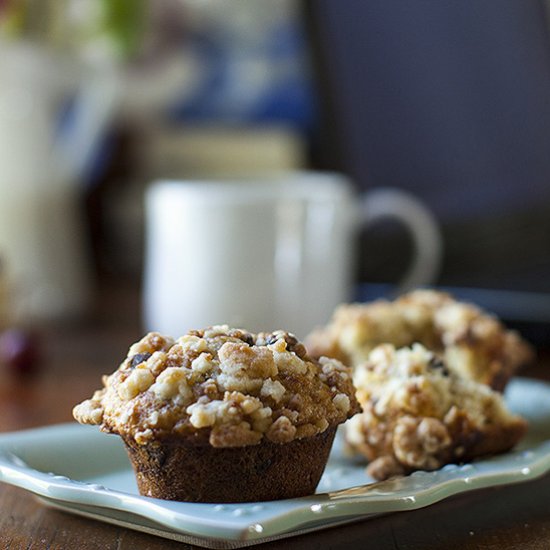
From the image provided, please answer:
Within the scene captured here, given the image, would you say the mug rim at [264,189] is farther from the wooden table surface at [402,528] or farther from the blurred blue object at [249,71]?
the blurred blue object at [249,71]

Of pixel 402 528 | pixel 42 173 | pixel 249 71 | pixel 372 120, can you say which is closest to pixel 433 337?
pixel 402 528

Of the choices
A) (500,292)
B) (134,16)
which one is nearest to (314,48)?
(134,16)

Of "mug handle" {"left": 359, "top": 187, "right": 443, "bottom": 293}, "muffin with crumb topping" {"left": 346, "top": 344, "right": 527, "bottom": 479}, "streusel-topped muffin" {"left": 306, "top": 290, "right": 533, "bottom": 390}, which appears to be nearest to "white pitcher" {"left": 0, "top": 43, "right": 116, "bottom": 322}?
"mug handle" {"left": 359, "top": 187, "right": 443, "bottom": 293}

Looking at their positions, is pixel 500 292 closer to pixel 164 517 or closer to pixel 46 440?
pixel 46 440

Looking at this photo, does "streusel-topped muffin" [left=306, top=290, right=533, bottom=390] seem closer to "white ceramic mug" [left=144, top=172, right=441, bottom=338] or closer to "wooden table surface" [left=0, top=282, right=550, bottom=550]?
"wooden table surface" [left=0, top=282, right=550, bottom=550]

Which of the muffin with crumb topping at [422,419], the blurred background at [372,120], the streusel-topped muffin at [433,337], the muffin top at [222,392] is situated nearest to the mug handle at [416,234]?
the blurred background at [372,120]

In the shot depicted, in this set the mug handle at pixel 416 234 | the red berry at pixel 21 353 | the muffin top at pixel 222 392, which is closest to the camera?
the muffin top at pixel 222 392
